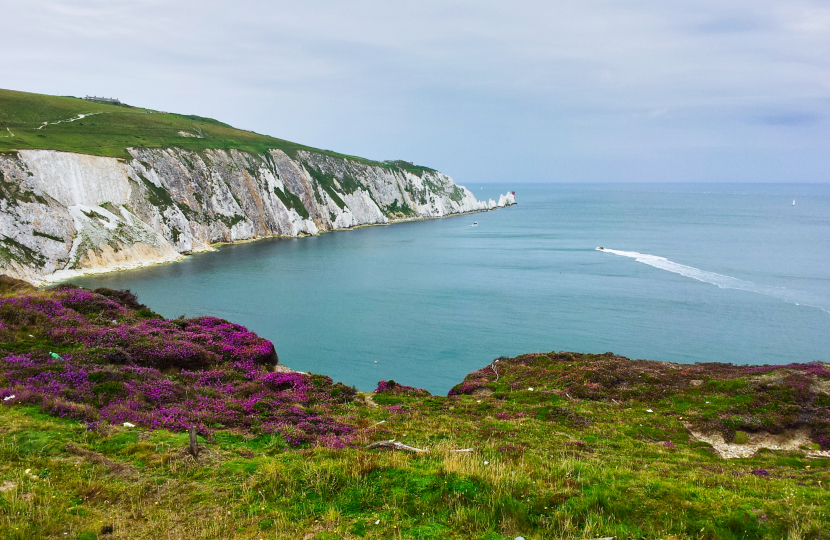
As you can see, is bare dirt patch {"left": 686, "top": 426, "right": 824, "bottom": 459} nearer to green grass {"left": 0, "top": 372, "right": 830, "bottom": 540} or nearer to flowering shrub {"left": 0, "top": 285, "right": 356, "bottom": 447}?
green grass {"left": 0, "top": 372, "right": 830, "bottom": 540}

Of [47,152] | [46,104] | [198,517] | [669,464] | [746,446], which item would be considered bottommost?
[746,446]

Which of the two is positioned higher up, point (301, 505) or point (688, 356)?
point (301, 505)

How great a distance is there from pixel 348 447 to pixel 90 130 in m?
117

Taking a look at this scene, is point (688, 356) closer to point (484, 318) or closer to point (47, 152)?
point (484, 318)

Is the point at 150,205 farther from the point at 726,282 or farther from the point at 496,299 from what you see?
the point at 726,282

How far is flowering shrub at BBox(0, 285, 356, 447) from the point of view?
47.3ft

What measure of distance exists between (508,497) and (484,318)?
1735 inches

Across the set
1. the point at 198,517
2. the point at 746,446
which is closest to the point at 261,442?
the point at 198,517

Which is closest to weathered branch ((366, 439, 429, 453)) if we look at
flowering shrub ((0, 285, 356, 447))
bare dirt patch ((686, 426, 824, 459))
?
flowering shrub ((0, 285, 356, 447))

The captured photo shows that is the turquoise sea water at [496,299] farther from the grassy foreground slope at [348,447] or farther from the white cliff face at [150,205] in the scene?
the grassy foreground slope at [348,447]

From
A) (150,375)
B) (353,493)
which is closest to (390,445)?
(353,493)

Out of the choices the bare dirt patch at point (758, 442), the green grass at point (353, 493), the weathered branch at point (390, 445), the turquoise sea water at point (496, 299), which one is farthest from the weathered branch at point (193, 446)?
the turquoise sea water at point (496, 299)

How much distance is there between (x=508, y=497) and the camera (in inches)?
365

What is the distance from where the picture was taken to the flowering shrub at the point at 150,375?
1443cm
